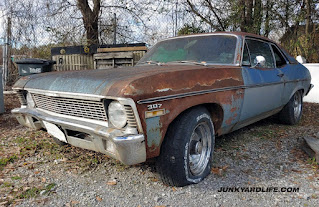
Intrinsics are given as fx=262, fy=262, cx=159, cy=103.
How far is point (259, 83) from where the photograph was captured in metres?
3.50

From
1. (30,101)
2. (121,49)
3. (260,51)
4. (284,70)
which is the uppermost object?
(121,49)

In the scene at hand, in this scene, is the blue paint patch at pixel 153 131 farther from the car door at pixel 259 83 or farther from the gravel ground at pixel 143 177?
the car door at pixel 259 83

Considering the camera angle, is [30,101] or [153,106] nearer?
[153,106]

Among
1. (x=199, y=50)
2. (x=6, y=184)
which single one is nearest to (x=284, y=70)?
(x=199, y=50)

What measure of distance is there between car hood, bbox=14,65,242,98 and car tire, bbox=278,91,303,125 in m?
2.21

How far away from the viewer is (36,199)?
2367mm

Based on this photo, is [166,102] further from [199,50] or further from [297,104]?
[297,104]

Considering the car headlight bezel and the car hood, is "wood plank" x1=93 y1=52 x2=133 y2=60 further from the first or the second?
the car hood

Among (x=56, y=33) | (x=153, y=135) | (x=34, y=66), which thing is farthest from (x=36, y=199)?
(x=56, y=33)

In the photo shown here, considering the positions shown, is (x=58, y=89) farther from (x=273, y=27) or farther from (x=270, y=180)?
(x=273, y=27)

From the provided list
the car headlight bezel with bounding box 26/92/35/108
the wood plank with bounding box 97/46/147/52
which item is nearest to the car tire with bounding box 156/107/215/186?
the car headlight bezel with bounding box 26/92/35/108

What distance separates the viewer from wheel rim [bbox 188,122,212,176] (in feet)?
8.86

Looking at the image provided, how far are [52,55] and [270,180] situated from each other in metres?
9.87

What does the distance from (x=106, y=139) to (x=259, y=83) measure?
2.29 meters
